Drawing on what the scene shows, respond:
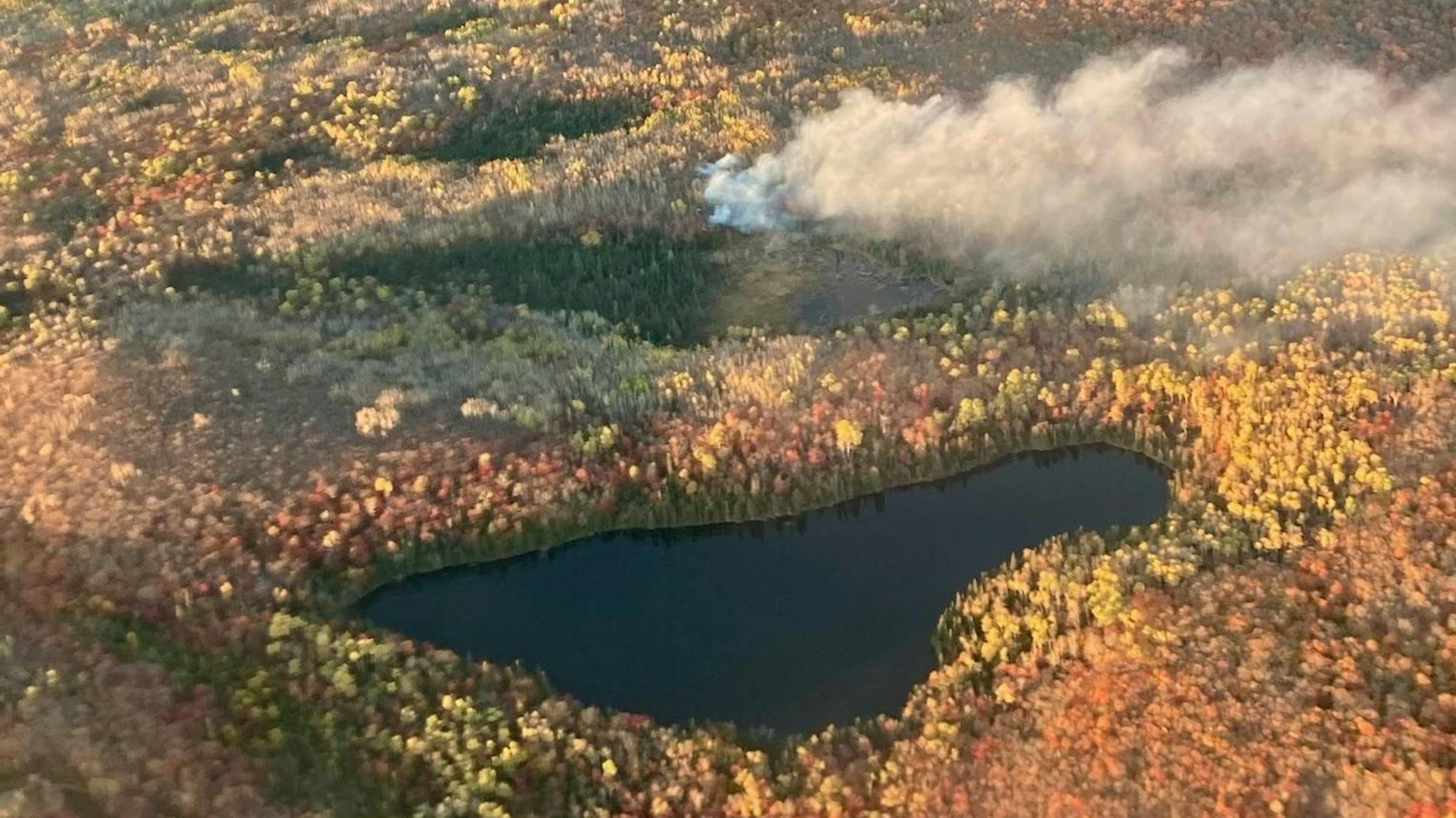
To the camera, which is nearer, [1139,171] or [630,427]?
[630,427]

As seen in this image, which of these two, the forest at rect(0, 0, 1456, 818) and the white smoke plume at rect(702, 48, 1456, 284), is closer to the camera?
the forest at rect(0, 0, 1456, 818)

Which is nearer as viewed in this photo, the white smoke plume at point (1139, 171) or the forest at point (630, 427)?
the forest at point (630, 427)

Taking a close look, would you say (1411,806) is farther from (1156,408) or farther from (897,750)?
(1156,408)

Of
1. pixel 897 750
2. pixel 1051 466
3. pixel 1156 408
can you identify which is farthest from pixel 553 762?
pixel 1156 408

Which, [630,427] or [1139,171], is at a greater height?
[1139,171]
